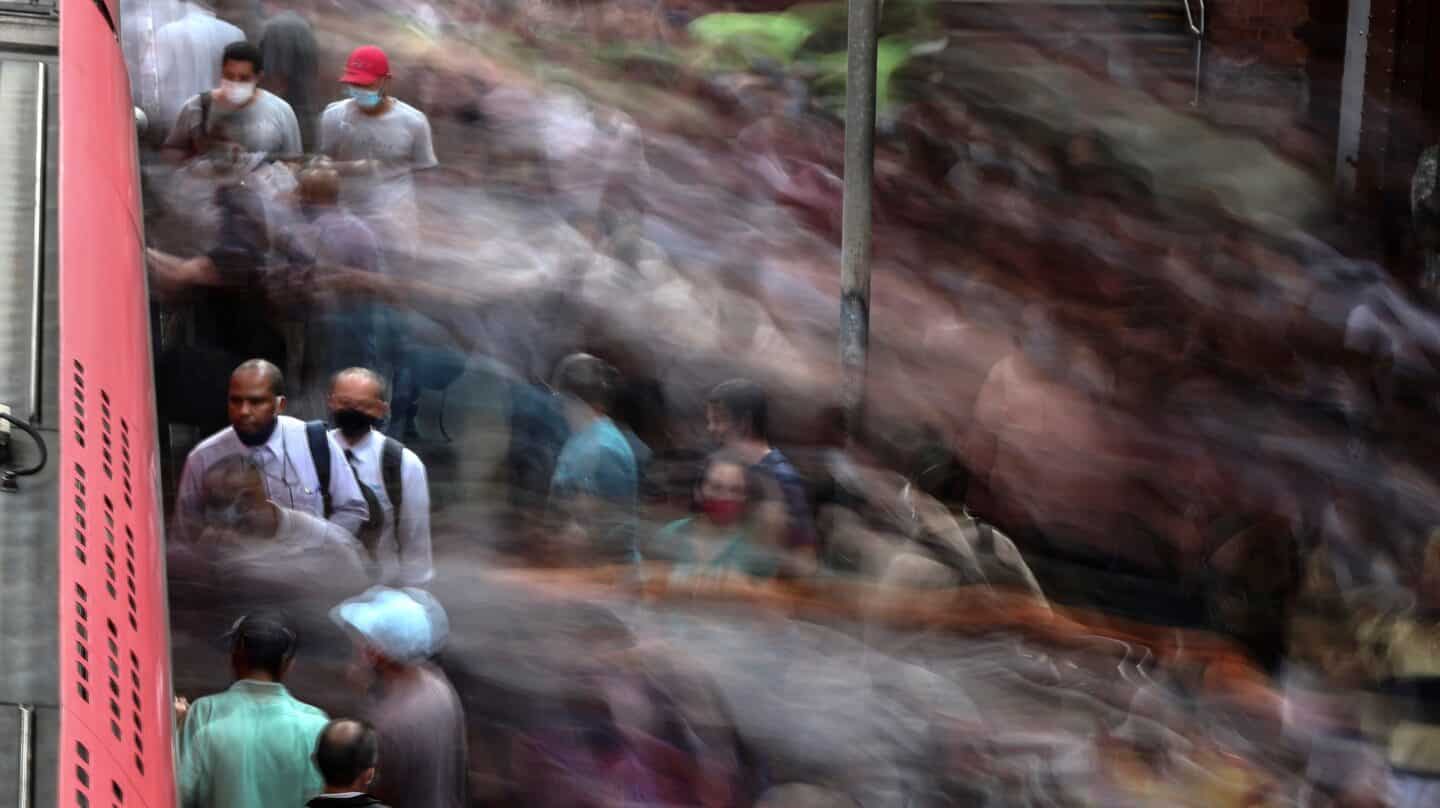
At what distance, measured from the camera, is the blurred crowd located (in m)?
3.94

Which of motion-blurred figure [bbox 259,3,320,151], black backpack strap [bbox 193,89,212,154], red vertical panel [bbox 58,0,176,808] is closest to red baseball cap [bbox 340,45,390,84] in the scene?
motion-blurred figure [bbox 259,3,320,151]

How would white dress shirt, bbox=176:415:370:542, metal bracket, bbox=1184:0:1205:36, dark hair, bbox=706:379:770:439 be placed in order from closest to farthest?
white dress shirt, bbox=176:415:370:542 < dark hair, bbox=706:379:770:439 < metal bracket, bbox=1184:0:1205:36

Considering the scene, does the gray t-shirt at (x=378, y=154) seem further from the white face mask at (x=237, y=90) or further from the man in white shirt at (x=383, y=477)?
the man in white shirt at (x=383, y=477)

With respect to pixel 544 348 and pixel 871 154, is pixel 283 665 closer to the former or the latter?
pixel 544 348

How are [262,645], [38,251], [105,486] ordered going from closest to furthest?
[105,486], [38,251], [262,645]

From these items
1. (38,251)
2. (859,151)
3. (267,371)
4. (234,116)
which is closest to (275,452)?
(267,371)

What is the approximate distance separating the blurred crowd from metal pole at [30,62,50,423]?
1.35 meters

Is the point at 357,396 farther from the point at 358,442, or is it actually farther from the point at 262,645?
the point at 262,645

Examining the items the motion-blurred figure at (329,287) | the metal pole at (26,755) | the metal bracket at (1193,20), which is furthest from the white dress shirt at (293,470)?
the metal bracket at (1193,20)

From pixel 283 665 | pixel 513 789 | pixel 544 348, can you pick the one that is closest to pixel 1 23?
pixel 283 665

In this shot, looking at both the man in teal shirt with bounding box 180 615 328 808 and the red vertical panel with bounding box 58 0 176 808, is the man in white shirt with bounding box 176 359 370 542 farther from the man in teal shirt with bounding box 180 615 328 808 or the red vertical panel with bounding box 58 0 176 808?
the red vertical panel with bounding box 58 0 176 808

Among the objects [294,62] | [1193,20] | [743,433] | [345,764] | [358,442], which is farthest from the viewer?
[1193,20]

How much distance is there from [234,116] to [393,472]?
0.85 m

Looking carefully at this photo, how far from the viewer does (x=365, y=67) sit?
4.65 m
